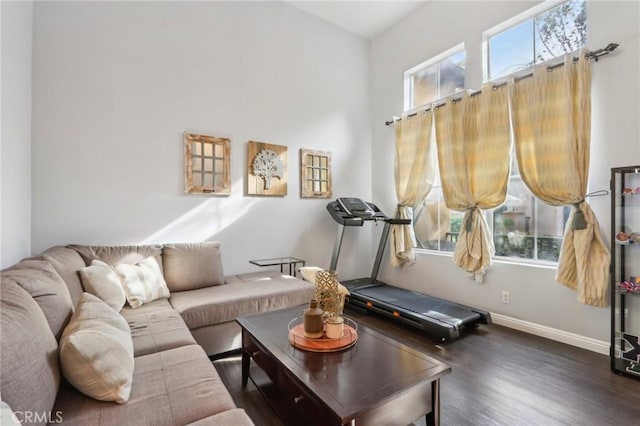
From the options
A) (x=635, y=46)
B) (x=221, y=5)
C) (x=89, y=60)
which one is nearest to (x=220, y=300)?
(x=89, y=60)

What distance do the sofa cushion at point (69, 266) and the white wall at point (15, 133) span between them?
0.29 m

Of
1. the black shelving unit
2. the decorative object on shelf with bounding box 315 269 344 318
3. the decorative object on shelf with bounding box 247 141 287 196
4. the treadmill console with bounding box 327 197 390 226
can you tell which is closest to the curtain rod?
the black shelving unit

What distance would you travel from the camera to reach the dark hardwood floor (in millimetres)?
1767

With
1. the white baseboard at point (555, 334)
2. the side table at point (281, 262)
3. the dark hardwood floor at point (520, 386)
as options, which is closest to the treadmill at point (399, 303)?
the dark hardwood floor at point (520, 386)

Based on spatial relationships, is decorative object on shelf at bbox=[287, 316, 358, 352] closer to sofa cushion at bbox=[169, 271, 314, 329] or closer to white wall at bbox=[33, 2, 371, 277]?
sofa cushion at bbox=[169, 271, 314, 329]

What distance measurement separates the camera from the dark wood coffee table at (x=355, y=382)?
4.09ft

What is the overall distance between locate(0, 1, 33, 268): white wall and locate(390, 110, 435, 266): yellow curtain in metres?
4.01

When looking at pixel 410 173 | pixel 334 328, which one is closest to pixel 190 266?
pixel 334 328

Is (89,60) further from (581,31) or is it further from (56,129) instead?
(581,31)

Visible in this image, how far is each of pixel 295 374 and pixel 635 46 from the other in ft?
11.8

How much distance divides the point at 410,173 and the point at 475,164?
94 cm

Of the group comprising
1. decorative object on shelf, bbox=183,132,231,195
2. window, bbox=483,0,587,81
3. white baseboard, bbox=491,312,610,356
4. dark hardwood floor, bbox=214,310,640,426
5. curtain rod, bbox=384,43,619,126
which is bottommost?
dark hardwood floor, bbox=214,310,640,426

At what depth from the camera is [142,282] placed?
2.53 m

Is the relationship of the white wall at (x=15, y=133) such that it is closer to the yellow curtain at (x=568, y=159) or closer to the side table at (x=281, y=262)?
the side table at (x=281, y=262)
